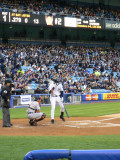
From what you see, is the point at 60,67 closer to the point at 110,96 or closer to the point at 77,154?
the point at 110,96

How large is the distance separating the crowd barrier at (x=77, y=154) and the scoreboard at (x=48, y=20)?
1102 inches

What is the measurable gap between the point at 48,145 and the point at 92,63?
31244mm

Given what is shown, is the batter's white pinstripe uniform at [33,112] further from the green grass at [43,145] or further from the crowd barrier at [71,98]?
the crowd barrier at [71,98]

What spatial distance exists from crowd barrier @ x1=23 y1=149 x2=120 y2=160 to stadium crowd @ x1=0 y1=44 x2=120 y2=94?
21.4 m

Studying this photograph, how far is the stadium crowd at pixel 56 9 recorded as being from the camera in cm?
3447

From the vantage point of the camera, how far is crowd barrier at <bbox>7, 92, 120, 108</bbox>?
23.0m

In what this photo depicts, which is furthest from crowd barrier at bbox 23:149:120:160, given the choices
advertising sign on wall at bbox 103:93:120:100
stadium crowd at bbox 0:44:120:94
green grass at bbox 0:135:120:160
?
advertising sign on wall at bbox 103:93:120:100

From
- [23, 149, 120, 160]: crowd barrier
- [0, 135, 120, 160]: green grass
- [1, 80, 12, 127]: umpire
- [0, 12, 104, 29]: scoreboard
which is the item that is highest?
[0, 12, 104, 29]: scoreboard

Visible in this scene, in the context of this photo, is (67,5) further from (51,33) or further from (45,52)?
(45,52)

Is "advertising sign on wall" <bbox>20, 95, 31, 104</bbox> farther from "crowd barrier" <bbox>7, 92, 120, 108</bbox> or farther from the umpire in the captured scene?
the umpire

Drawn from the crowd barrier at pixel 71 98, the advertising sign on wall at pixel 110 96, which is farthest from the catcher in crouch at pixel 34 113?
the advertising sign on wall at pixel 110 96

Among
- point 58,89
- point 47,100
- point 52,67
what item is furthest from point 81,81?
point 58,89

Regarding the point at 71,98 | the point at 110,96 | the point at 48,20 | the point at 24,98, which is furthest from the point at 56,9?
the point at 24,98

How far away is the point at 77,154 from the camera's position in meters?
3.44
